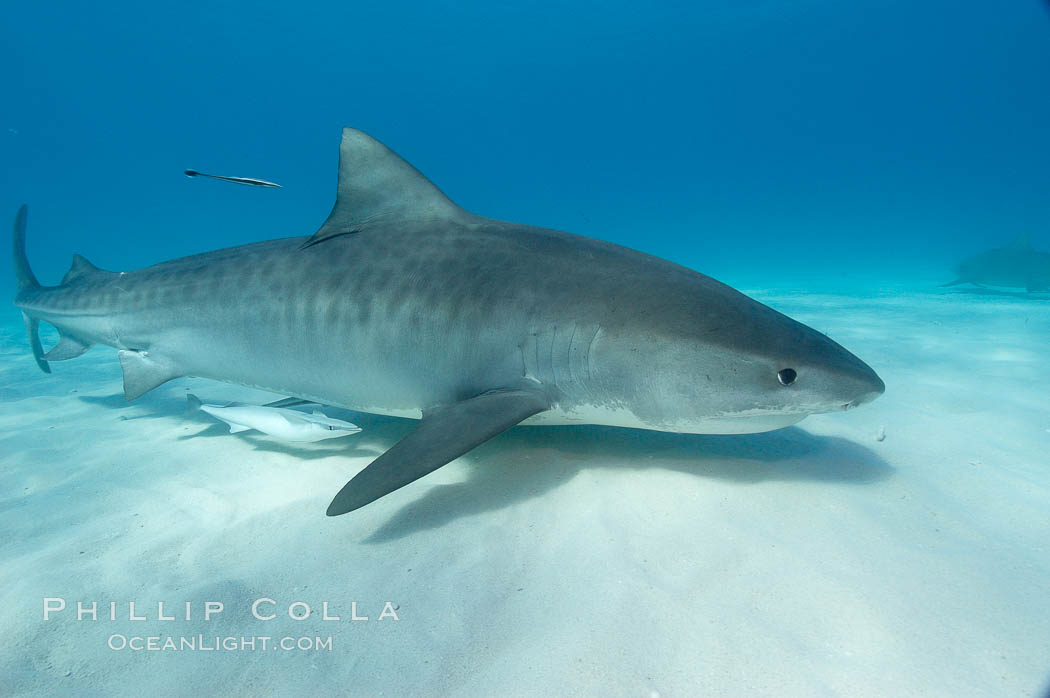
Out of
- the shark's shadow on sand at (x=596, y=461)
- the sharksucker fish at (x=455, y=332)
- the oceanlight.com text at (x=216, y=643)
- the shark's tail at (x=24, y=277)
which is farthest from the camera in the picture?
the shark's tail at (x=24, y=277)

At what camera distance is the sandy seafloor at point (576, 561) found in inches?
56.8

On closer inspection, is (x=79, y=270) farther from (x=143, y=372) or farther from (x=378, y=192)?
(x=378, y=192)

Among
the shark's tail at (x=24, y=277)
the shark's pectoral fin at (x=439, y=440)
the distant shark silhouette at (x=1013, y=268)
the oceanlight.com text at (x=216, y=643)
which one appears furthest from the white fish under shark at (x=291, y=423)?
the distant shark silhouette at (x=1013, y=268)

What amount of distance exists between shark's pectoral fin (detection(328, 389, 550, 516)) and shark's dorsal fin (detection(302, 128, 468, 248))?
1632 mm

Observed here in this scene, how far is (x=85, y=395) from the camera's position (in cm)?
582

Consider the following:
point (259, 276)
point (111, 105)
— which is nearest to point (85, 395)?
point (259, 276)

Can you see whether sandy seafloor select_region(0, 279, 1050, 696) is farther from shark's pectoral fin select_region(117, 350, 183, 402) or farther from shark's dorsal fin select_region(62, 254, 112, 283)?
shark's dorsal fin select_region(62, 254, 112, 283)

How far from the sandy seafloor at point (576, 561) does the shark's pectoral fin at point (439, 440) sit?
33 centimetres

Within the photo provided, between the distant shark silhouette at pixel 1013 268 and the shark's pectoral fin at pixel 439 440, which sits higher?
the distant shark silhouette at pixel 1013 268

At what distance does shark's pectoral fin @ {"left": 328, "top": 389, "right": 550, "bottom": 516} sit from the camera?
2033mm

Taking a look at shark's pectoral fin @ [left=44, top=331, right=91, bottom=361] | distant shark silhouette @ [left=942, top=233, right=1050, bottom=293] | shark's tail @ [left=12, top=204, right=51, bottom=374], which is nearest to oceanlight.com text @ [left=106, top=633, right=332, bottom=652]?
shark's pectoral fin @ [left=44, top=331, right=91, bottom=361]

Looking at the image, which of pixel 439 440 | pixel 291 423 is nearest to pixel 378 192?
pixel 291 423

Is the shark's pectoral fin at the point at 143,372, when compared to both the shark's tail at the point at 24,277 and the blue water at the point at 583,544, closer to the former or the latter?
the blue water at the point at 583,544

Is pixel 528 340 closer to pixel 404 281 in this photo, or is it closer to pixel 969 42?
pixel 404 281
